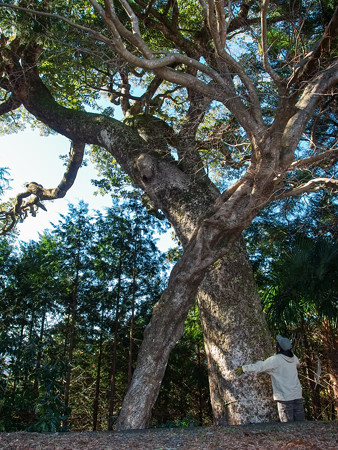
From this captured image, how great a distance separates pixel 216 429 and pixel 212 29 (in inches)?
171

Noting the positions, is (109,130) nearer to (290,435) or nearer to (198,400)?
(290,435)

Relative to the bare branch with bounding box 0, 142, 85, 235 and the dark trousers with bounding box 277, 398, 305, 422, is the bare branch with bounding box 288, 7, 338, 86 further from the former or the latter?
the bare branch with bounding box 0, 142, 85, 235

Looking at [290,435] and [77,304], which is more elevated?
[77,304]

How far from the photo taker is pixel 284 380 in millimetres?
4195

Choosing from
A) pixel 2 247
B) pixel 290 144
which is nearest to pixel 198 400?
pixel 2 247

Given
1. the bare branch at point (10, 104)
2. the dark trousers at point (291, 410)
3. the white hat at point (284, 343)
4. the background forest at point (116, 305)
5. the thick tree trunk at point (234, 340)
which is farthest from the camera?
the bare branch at point (10, 104)

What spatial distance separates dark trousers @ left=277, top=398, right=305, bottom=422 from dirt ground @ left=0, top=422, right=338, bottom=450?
2.44 ft

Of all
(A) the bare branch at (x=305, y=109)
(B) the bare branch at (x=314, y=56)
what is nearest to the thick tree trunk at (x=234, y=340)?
(A) the bare branch at (x=305, y=109)

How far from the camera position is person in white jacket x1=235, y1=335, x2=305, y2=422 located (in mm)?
4148

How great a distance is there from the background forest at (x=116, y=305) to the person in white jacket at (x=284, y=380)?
4.57 ft

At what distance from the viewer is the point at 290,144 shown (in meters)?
4.46

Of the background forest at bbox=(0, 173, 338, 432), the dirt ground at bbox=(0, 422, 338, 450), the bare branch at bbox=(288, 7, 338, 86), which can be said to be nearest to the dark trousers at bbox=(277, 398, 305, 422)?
the dirt ground at bbox=(0, 422, 338, 450)

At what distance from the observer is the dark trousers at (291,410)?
4141 millimetres

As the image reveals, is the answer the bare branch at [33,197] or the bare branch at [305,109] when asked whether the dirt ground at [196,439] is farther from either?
the bare branch at [33,197]
